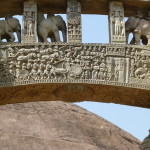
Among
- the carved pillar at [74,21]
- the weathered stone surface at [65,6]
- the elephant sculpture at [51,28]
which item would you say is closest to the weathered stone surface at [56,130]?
the weathered stone surface at [65,6]

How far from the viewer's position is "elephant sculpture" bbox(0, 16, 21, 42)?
9.91m

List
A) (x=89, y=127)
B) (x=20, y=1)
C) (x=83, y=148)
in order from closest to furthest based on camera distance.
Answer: (x=20, y=1) < (x=83, y=148) < (x=89, y=127)

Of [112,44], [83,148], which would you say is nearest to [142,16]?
[112,44]

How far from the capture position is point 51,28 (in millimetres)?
9891

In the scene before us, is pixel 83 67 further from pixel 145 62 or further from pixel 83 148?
pixel 83 148

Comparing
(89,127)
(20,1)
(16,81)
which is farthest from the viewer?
(89,127)

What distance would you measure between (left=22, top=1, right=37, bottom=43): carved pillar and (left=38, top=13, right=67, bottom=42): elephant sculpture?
141 mm

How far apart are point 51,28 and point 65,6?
20.1 inches

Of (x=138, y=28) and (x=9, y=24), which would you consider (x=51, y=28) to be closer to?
(x=9, y=24)

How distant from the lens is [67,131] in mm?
21641

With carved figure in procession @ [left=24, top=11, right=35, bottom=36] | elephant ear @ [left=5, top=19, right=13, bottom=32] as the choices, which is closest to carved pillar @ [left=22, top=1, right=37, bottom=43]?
carved figure in procession @ [left=24, top=11, right=35, bottom=36]

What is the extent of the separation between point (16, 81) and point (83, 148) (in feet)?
38.9

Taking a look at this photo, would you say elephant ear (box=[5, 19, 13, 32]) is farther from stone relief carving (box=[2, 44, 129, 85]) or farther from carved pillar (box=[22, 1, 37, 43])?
stone relief carving (box=[2, 44, 129, 85])

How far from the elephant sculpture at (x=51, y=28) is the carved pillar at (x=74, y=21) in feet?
0.57
